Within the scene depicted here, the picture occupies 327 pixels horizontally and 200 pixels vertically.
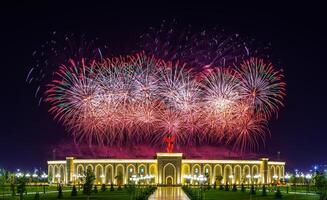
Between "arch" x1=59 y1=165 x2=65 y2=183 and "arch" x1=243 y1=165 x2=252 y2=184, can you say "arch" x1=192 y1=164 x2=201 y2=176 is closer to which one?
"arch" x1=243 y1=165 x2=252 y2=184

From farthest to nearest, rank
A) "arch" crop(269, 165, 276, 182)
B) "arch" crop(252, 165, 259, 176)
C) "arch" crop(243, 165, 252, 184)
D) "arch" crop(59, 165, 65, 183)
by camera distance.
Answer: "arch" crop(269, 165, 276, 182) < "arch" crop(252, 165, 259, 176) < "arch" crop(243, 165, 252, 184) < "arch" crop(59, 165, 65, 183)

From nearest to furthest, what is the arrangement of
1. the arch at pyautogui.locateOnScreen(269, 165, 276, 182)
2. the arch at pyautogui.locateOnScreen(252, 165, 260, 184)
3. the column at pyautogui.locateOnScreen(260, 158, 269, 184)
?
the column at pyautogui.locateOnScreen(260, 158, 269, 184) < the arch at pyautogui.locateOnScreen(252, 165, 260, 184) < the arch at pyautogui.locateOnScreen(269, 165, 276, 182)

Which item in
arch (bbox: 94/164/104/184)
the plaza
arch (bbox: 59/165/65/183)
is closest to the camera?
the plaza

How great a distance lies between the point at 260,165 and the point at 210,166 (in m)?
7.59

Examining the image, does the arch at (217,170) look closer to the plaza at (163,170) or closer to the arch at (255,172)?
the plaza at (163,170)

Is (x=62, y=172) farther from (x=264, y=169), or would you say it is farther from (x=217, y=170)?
(x=264, y=169)

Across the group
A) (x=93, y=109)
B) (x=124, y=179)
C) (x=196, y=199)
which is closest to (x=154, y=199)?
(x=196, y=199)

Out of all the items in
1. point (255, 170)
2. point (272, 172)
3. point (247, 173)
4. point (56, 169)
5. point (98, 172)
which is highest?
point (56, 169)

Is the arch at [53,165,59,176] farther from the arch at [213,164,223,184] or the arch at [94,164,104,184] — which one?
the arch at [213,164,223,184]

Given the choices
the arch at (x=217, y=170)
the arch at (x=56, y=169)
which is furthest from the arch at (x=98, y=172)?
the arch at (x=217, y=170)

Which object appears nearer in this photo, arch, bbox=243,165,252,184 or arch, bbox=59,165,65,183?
arch, bbox=59,165,65,183

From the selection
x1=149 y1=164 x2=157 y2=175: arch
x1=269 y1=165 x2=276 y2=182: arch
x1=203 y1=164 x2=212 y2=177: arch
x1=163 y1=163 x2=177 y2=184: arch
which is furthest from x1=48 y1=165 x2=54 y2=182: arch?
x1=269 y1=165 x2=276 y2=182: arch

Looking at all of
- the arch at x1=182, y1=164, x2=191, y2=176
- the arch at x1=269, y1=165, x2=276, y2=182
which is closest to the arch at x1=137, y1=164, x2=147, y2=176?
the arch at x1=182, y1=164, x2=191, y2=176

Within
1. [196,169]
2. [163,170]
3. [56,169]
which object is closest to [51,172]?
[56,169]
